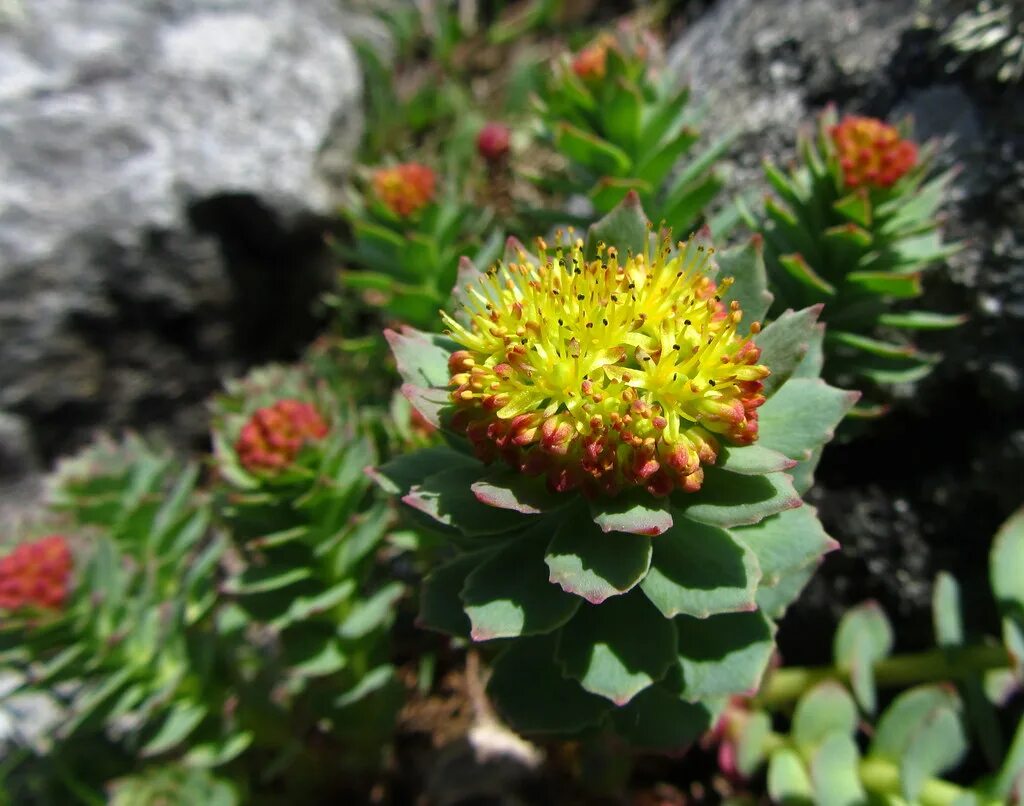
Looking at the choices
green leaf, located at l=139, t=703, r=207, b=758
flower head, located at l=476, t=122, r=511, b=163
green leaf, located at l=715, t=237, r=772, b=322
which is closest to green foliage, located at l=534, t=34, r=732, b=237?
green leaf, located at l=715, t=237, r=772, b=322

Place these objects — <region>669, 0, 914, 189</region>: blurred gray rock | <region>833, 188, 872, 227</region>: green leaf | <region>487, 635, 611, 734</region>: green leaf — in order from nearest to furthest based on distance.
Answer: <region>487, 635, 611, 734</region>: green leaf, <region>833, 188, 872, 227</region>: green leaf, <region>669, 0, 914, 189</region>: blurred gray rock

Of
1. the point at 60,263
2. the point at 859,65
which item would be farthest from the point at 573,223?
the point at 60,263

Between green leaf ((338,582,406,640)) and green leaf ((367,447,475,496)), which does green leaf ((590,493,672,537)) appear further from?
green leaf ((338,582,406,640))

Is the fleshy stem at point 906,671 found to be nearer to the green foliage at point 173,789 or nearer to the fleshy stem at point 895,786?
the fleshy stem at point 895,786

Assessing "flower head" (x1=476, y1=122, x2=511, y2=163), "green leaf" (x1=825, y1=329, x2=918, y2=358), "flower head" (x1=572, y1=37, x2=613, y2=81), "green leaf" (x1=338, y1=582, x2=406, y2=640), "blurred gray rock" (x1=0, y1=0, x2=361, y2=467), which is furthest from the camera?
"blurred gray rock" (x1=0, y1=0, x2=361, y2=467)

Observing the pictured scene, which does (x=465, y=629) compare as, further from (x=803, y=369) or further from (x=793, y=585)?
(x=803, y=369)
